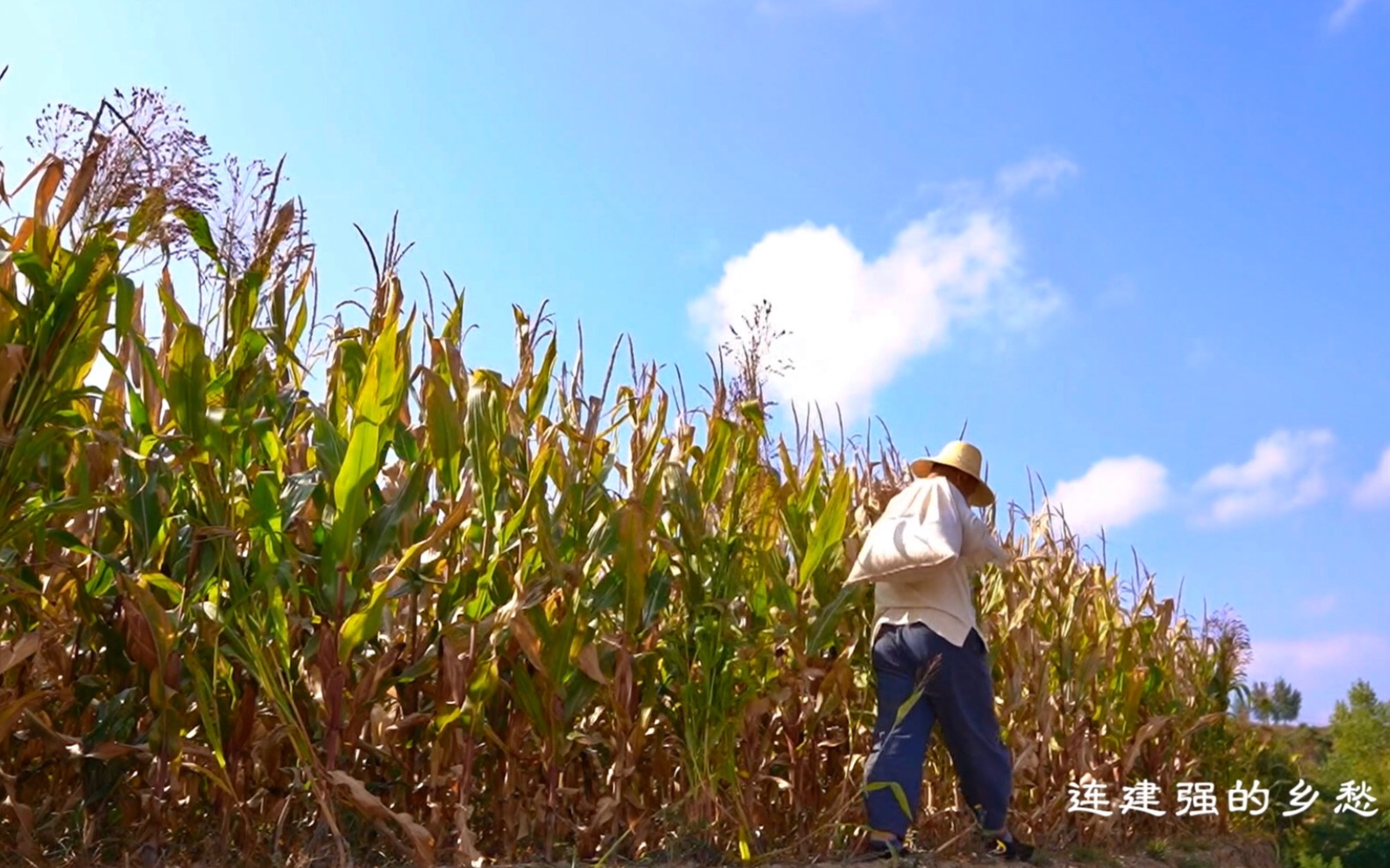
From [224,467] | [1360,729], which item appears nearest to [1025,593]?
[224,467]

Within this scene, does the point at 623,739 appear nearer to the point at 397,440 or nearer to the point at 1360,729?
the point at 397,440

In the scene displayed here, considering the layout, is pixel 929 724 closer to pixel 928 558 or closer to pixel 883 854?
pixel 883 854

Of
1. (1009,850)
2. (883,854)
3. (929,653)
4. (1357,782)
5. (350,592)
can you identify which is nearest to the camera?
(350,592)

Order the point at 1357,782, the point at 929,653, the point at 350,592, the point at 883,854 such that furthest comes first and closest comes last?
the point at 1357,782 < the point at 929,653 < the point at 883,854 < the point at 350,592

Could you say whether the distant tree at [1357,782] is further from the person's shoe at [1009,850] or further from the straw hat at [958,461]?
the straw hat at [958,461]

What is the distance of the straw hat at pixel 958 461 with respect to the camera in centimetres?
446

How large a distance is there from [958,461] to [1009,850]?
140 cm

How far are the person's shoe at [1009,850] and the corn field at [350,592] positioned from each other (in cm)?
69

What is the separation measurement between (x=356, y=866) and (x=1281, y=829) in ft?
21.7

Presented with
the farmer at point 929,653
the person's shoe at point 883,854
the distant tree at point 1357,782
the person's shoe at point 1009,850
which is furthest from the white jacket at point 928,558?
the distant tree at point 1357,782

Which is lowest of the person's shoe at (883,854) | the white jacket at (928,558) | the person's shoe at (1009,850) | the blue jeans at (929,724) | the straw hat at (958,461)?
the person's shoe at (883,854)

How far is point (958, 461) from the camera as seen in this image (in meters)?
4.45

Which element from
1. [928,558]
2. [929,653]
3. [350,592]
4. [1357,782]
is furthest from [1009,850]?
[1357,782]

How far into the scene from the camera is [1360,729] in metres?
11.5
